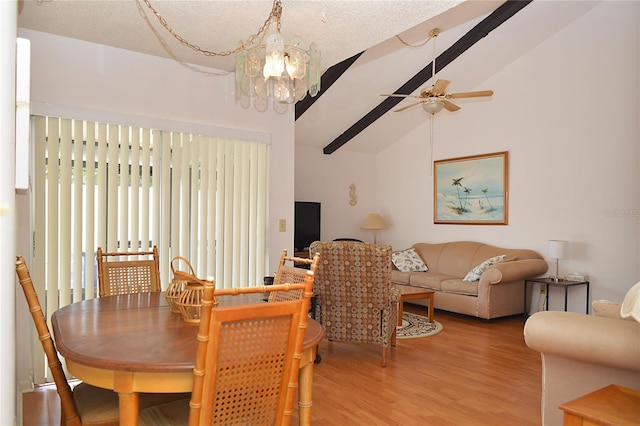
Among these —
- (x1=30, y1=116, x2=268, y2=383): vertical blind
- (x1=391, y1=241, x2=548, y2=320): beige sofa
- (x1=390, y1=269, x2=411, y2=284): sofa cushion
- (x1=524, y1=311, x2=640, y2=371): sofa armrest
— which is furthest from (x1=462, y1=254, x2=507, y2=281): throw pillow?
(x1=524, y1=311, x2=640, y2=371): sofa armrest

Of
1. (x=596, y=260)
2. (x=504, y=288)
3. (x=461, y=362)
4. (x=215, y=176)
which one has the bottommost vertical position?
(x=461, y=362)

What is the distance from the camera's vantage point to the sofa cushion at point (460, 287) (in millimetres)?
5648

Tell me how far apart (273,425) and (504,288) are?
4661 mm

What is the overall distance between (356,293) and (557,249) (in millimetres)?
2879

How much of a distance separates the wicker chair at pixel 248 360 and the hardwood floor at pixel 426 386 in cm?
126

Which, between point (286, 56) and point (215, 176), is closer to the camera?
point (286, 56)

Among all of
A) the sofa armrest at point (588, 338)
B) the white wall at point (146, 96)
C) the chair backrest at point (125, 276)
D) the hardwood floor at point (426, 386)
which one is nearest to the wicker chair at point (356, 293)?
the hardwood floor at point (426, 386)

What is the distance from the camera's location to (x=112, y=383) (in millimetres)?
1531

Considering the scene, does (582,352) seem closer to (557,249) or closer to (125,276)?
(125,276)

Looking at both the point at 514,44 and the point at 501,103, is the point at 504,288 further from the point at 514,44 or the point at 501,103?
the point at 514,44

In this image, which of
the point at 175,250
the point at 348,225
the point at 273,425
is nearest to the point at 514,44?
the point at 348,225

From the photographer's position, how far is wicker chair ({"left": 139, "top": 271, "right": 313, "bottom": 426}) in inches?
54.6

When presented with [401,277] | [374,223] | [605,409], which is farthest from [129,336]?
[374,223]

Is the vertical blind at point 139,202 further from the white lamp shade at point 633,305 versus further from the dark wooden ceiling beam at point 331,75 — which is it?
the white lamp shade at point 633,305
